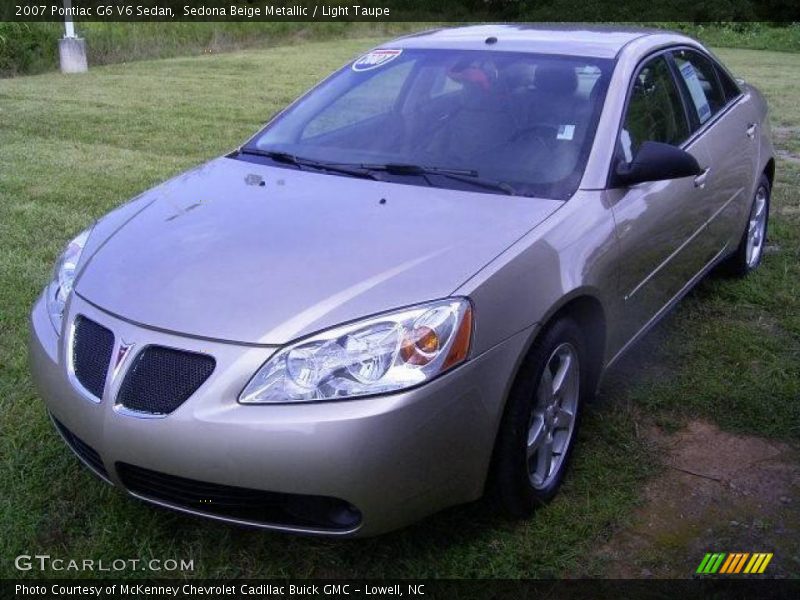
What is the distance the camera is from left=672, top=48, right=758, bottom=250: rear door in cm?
424

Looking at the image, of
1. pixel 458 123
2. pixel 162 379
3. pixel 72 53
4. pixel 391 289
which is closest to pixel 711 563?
pixel 391 289

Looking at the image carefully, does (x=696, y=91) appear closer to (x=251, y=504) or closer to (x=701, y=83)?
(x=701, y=83)

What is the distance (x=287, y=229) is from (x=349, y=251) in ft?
1.02

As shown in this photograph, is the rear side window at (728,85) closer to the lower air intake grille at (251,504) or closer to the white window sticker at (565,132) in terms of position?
the white window sticker at (565,132)

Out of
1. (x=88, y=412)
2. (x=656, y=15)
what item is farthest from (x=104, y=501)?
(x=656, y=15)

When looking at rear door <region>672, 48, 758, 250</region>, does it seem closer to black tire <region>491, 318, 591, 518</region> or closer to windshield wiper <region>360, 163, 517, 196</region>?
windshield wiper <region>360, 163, 517, 196</region>

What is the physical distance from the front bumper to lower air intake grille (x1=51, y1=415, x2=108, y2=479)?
4cm

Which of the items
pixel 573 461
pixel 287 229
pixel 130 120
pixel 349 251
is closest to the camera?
pixel 349 251

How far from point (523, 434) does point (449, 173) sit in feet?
3.60

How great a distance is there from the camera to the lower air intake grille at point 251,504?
2434 millimetres

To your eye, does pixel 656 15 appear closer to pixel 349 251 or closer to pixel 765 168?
pixel 765 168

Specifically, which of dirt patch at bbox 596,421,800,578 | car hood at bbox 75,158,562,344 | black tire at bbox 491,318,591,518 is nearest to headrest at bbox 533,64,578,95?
car hood at bbox 75,158,562,344

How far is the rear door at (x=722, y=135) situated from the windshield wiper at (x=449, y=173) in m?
1.35

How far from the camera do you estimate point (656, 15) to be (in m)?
35.9
